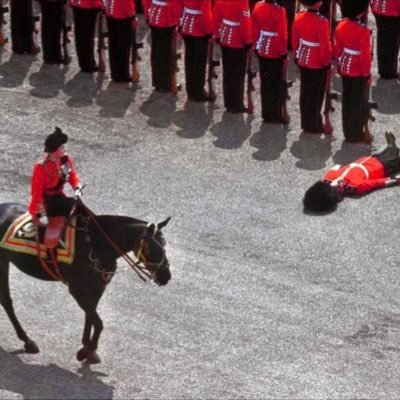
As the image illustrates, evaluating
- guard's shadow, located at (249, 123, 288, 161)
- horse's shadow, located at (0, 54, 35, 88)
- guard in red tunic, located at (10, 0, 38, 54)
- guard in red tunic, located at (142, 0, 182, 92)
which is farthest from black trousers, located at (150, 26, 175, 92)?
guard in red tunic, located at (10, 0, 38, 54)

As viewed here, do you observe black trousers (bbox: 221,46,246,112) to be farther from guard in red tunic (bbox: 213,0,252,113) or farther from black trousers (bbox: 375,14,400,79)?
black trousers (bbox: 375,14,400,79)

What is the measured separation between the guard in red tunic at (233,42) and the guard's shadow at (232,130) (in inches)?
6.2

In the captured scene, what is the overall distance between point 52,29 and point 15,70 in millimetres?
650

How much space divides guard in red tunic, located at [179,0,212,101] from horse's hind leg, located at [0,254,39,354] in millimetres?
5487

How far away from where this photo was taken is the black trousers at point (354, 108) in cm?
1669

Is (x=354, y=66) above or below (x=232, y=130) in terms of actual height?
above

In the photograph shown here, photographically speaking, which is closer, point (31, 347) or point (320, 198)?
point (31, 347)

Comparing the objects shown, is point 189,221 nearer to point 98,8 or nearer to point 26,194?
point 26,194

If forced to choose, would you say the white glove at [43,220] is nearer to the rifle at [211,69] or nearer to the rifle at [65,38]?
the rifle at [211,69]

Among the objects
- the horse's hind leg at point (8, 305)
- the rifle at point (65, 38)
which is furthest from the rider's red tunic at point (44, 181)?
the rifle at point (65, 38)

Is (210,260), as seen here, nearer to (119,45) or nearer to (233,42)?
(233,42)

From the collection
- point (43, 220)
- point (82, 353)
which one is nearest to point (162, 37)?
point (43, 220)

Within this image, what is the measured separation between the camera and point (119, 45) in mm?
18281

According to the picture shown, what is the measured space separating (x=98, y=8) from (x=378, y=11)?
3213 mm
